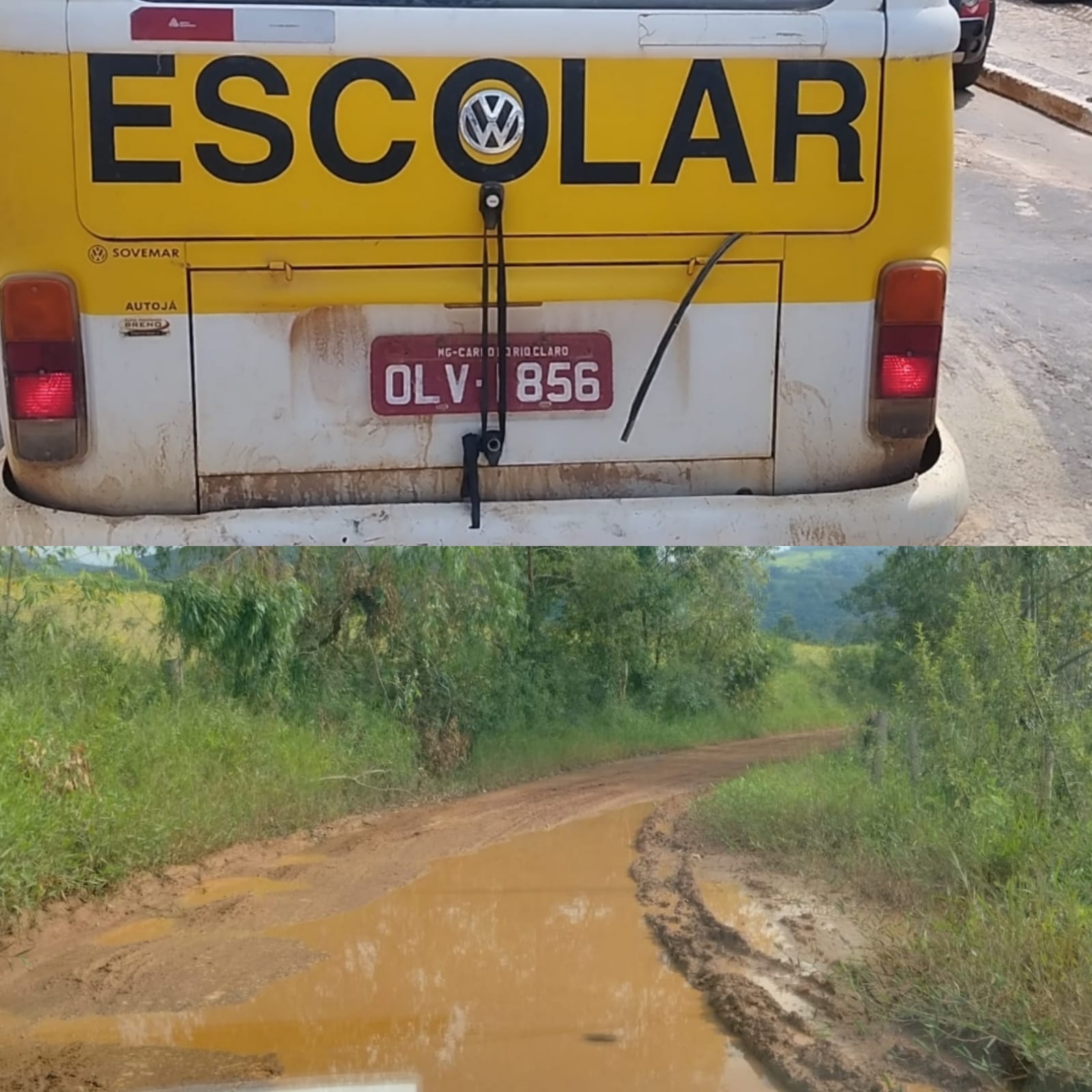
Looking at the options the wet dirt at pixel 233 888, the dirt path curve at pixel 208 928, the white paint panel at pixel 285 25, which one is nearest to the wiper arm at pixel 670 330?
the white paint panel at pixel 285 25

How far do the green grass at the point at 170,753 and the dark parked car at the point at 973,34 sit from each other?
585 centimetres

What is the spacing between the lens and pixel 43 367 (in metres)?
2.65

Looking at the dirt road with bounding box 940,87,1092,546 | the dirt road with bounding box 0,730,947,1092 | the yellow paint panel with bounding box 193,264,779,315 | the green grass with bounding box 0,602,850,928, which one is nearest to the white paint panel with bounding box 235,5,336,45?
the yellow paint panel with bounding box 193,264,779,315

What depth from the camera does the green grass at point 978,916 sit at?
155 inches

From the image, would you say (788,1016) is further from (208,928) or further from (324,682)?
(324,682)

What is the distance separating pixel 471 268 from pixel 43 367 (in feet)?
3.10

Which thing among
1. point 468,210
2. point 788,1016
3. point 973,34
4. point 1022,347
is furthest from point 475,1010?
point 973,34

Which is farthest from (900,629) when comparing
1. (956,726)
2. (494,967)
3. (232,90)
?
(232,90)

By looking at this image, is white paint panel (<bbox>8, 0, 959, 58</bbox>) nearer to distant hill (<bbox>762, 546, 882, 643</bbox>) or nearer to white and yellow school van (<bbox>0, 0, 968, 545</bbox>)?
white and yellow school van (<bbox>0, 0, 968, 545</bbox>)

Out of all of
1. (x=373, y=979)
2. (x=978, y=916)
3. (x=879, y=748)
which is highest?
(x=978, y=916)

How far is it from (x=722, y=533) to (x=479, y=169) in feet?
3.21

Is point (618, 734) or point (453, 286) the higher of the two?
point (453, 286)

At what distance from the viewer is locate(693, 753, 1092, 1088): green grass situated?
3.94m

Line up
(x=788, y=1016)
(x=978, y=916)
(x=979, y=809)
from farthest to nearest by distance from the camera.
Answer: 1. (x=979, y=809)
2. (x=788, y=1016)
3. (x=978, y=916)
